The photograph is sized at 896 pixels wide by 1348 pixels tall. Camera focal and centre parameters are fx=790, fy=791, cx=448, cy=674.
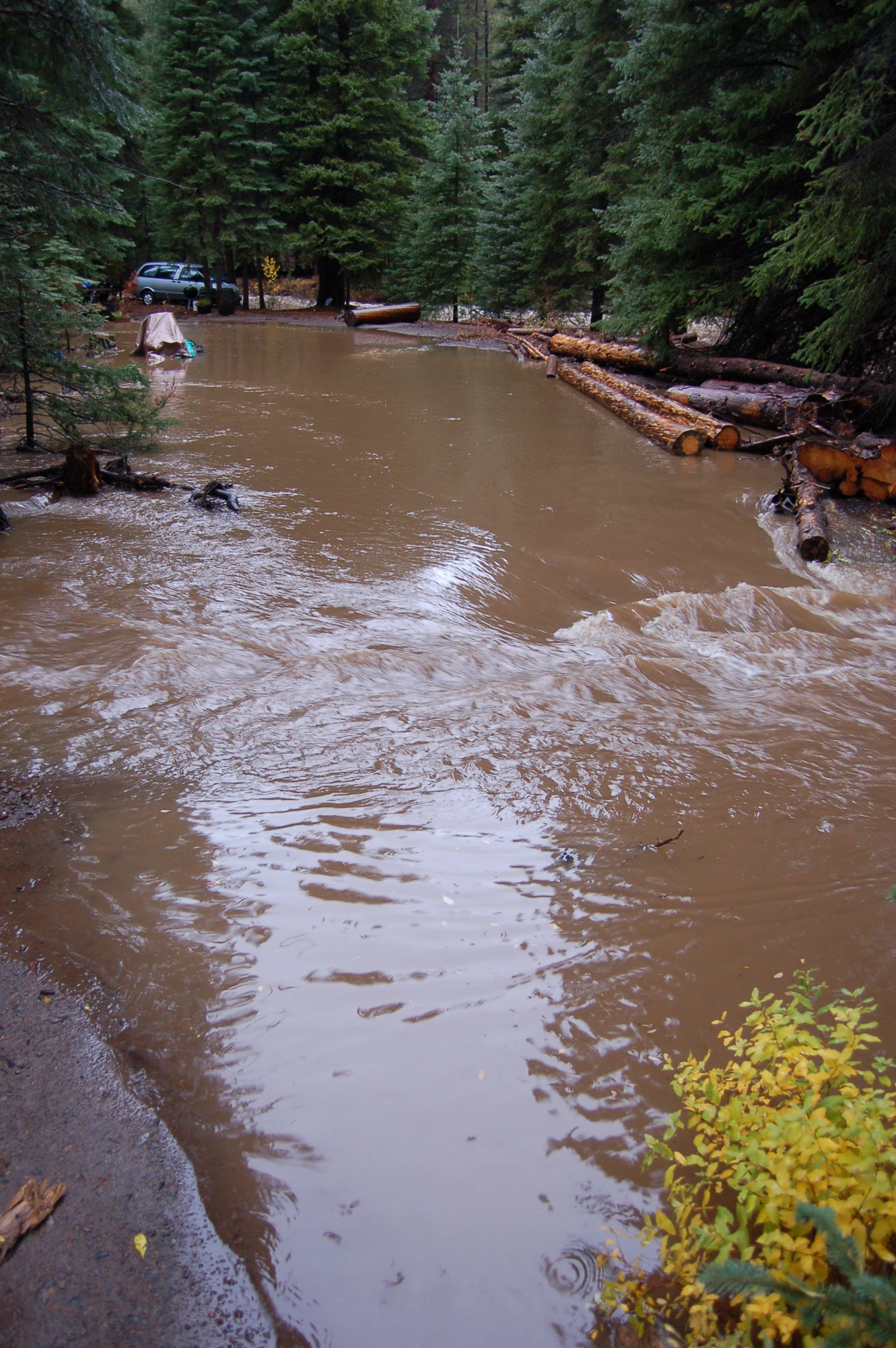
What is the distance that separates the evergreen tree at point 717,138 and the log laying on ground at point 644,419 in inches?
65.0

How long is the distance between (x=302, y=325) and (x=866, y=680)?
90.4 ft

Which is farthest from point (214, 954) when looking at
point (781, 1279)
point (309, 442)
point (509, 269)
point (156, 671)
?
point (509, 269)

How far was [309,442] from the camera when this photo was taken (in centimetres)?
1171

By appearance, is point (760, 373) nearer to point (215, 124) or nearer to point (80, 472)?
point (80, 472)

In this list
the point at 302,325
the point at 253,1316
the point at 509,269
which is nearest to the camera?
the point at 253,1316

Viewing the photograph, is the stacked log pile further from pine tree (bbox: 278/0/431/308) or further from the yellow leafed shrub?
pine tree (bbox: 278/0/431/308)

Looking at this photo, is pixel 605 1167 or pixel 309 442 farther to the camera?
pixel 309 442

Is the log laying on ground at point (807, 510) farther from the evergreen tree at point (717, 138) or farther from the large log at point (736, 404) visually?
the evergreen tree at point (717, 138)

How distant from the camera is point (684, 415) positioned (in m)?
12.9

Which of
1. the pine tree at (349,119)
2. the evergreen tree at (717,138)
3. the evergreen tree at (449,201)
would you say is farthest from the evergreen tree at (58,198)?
the pine tree at (349,119)

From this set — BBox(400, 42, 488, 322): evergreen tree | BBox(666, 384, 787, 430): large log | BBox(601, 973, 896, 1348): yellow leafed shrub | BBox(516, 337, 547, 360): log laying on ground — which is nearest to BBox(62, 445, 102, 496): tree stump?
BBox(601, 973, 896, 1348): yellow leafed shrub

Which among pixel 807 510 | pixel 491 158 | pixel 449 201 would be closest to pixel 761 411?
pixel 807 510

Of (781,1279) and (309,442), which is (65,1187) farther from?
(309,442)

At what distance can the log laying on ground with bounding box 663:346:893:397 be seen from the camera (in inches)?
473
